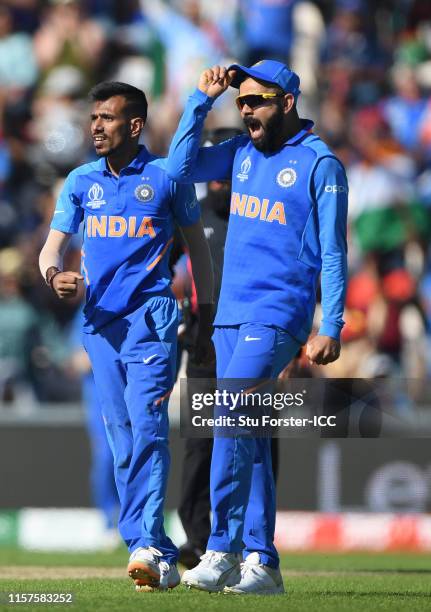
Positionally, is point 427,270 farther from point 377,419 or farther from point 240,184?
point 240,184

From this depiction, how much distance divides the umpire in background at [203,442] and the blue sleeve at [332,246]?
1954mm

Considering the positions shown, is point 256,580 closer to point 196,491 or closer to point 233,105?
point 196,491

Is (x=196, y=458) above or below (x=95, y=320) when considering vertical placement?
below

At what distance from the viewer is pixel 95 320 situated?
7191 millimetres

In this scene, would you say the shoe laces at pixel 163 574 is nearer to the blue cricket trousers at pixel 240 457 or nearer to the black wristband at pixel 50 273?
the blue cricket trousers at pixel 240 457

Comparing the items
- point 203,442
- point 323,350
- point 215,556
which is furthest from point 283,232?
point 203,442

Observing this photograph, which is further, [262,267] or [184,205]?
[184,205]

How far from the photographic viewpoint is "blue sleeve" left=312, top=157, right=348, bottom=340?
264 inches

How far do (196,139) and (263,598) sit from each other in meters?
2.24

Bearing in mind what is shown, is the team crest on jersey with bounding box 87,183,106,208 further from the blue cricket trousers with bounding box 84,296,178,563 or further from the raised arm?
the blue cricket trousers with bounding box 84,296,178,563

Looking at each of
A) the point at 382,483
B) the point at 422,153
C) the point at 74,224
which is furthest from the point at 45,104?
the point at 74,224

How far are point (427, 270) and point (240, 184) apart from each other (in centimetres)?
810

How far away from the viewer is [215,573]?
6.70m

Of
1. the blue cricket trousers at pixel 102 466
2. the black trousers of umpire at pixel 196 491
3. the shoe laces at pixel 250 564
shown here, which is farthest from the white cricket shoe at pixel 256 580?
the blue cricket trousers at pixel 102 466
